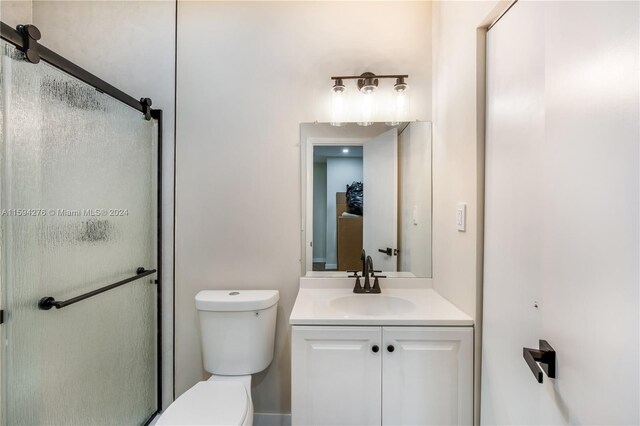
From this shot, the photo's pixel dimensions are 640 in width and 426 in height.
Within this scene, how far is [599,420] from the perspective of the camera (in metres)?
0.61

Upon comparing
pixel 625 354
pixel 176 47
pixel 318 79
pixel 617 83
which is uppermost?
pixel 176 47

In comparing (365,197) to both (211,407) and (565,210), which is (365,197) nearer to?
(565,210)

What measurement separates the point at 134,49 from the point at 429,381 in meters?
2.30

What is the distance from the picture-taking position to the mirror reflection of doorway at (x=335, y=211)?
1.66 metres

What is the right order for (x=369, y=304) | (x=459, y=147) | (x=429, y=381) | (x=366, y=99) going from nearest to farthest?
(x=429, y=381) < (x=459, y=147) < (x=369, y=304) < (x=366, y=99)

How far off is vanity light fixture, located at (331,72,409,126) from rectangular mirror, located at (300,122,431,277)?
0.17 ft

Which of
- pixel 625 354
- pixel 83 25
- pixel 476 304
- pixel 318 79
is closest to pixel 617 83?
pixel 625 354

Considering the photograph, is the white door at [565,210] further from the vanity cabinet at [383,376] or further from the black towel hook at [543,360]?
the vanity cabinet at [383,376]

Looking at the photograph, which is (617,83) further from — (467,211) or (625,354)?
(467,211)

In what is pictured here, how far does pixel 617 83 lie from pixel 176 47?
6.34ft

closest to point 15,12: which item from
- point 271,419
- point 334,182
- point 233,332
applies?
Result: point 334,182

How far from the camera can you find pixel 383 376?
1165mm

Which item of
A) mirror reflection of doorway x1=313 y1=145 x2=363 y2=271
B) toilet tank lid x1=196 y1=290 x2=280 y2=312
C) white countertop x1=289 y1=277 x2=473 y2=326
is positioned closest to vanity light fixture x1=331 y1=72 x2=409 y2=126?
mirror reflection of doorway x1=313 y1=145 x2=363 y2=271

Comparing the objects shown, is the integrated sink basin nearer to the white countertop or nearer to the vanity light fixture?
the white countertop
